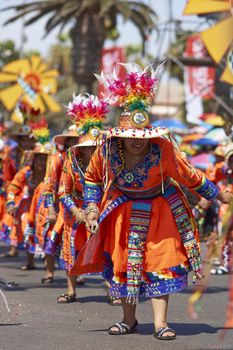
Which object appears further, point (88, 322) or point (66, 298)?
point (66, 298)

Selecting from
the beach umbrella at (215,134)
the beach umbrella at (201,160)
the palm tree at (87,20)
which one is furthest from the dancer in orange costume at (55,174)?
the palm tree at (87,20)

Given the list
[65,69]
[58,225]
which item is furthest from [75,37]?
[65,69]

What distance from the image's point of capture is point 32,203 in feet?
38.1

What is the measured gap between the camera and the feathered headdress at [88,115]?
861cm

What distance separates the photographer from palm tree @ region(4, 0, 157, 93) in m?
30.2

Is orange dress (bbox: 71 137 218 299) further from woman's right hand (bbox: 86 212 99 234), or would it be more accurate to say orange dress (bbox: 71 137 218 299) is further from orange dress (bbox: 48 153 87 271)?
orange dress (bbox: 48 153 87 271)

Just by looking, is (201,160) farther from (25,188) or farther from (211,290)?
(211,290)

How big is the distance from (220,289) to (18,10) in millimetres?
21997

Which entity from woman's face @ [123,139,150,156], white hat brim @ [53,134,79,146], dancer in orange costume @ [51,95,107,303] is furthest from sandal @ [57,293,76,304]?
woman's face @ [123,139,150,156]

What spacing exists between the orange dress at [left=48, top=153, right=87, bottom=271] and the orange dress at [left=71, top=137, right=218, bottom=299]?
174cm

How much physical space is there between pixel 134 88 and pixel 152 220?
0.95 meters

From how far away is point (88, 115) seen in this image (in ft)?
28.5

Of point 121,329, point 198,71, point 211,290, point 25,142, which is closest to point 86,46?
point 198,71

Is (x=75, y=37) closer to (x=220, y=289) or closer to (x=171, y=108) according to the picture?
(x=220, y=289)
